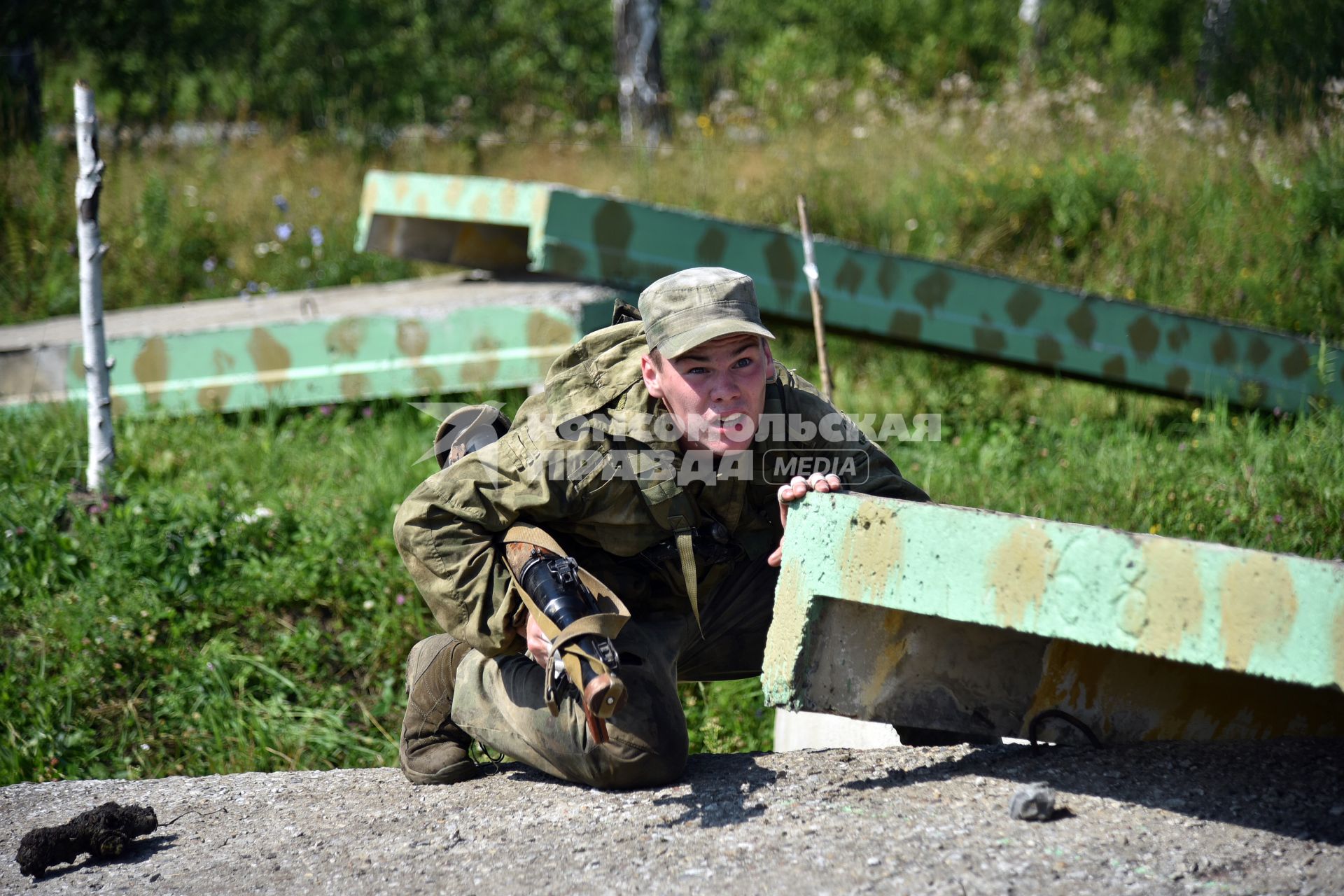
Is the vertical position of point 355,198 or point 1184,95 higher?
point 1184,95

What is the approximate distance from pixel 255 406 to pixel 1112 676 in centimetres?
391

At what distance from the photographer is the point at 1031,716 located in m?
2.43

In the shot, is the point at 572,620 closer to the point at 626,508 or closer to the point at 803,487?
the point at 626,508

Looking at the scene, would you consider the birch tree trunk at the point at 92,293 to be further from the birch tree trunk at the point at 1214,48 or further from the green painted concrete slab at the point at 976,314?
the birch tree trunk at the point at 1214,48

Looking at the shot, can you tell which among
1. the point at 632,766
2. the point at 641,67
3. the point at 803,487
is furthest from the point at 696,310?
the point at 641,67

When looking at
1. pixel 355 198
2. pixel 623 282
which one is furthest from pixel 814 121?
pixel 623 282

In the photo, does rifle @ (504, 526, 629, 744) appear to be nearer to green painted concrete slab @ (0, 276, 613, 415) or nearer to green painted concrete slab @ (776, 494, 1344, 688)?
green painted concrete slab @ (776, 494, 1344, 688)

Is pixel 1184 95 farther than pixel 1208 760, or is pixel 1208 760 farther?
pixel 1184 95

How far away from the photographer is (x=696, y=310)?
2.42 m

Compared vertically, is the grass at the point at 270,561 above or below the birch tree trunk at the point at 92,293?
below

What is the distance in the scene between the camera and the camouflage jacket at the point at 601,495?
248 centimetres

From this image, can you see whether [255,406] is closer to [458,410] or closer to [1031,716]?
[458,410]

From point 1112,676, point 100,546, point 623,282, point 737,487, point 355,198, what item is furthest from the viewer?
point 355,198

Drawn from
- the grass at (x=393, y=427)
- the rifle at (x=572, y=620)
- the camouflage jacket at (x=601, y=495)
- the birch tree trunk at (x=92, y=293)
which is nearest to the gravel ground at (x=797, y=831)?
the rifle at (x=572, y=620)
